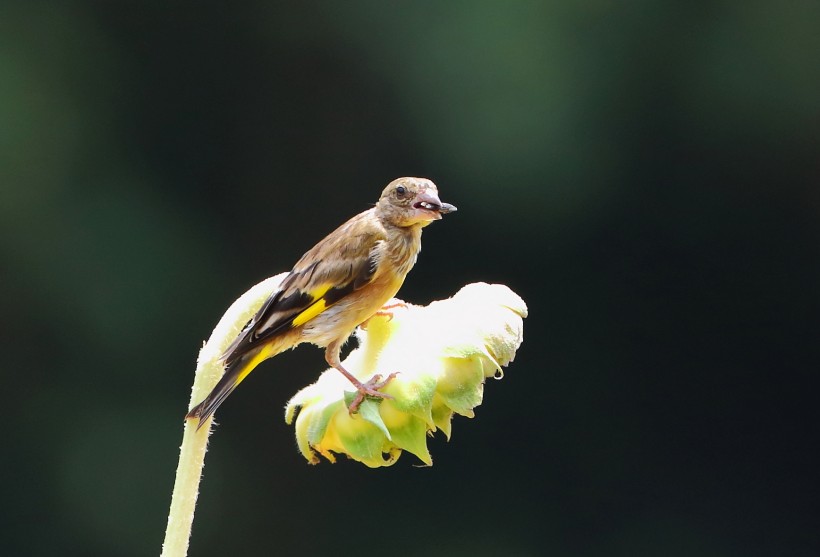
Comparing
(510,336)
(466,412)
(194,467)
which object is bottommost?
(194,467)

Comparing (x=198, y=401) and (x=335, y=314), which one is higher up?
(x=335, y=314)

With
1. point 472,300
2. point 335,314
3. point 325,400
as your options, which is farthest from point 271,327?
point 472,300

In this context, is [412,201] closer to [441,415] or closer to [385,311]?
[385,311]

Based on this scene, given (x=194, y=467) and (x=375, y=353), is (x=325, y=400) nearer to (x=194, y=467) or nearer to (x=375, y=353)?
(x=375, y=353)

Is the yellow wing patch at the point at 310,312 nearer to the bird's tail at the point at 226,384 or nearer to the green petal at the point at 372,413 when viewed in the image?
the bird's tail at the point at 226,384

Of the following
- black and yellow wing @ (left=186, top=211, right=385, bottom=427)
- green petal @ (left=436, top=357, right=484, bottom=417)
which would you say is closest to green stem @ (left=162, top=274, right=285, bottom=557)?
black and yellow wing @ (left=186, top=211, right=385, bottom=427)

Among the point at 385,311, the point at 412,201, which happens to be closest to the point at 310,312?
the point at 385,311

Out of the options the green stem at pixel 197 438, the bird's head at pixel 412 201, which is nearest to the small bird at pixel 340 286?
the bird's head at pixel 412 201
